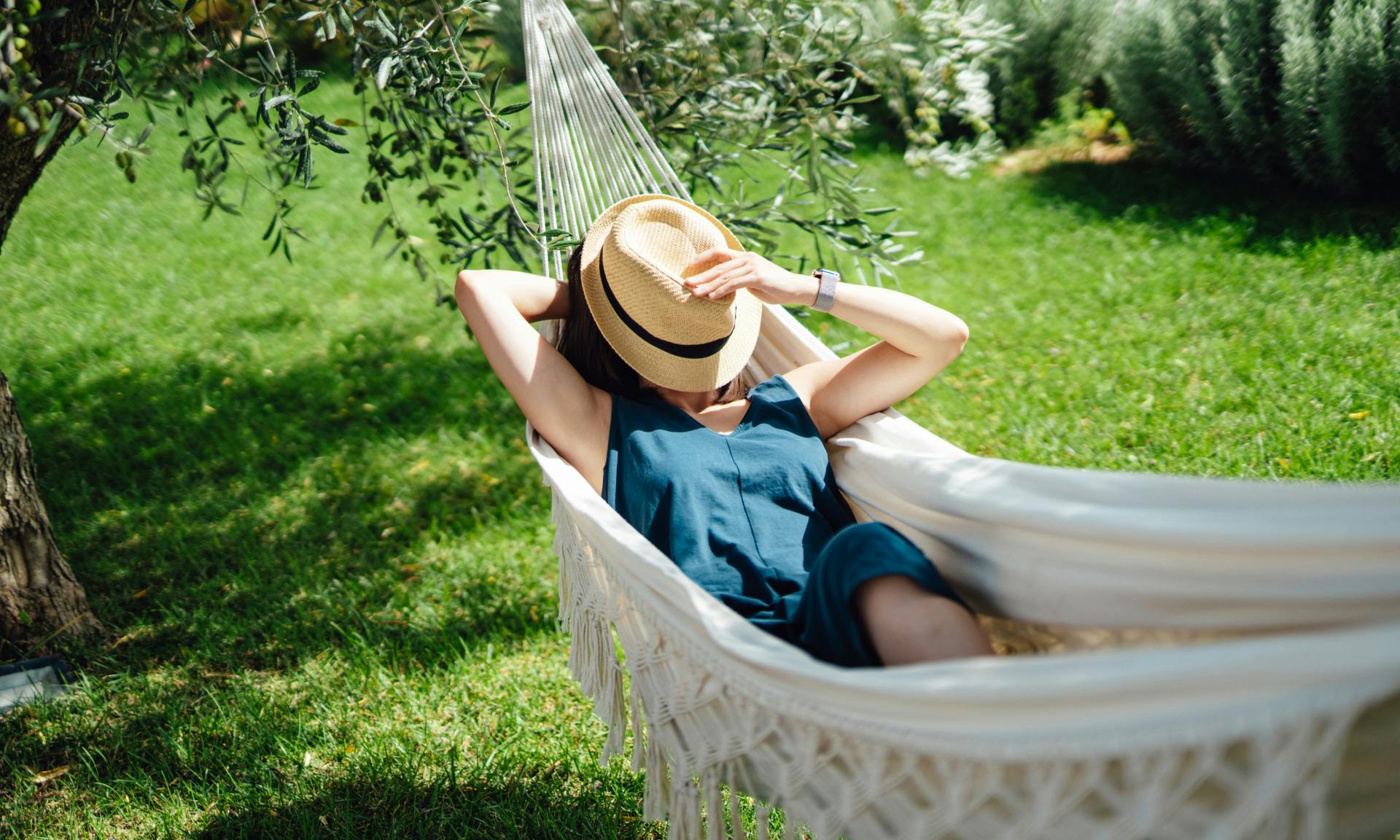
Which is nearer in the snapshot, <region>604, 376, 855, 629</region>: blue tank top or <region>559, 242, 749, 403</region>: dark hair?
<region>604, 376, 855, 629</region>: blue tank top

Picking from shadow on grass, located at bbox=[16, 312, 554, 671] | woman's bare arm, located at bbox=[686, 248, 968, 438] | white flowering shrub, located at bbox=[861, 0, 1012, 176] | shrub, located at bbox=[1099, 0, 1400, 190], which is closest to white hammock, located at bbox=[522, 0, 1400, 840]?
woman's bare arm, located at bbox=[686, 248, 968, 438]

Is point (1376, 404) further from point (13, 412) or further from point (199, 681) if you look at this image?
point (13, 412)

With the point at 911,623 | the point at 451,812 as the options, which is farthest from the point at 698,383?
the point at 451,812

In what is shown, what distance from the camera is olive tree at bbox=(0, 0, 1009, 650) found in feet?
5.96

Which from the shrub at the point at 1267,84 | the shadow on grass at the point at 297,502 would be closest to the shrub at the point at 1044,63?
the shrub at the point at 1267,84

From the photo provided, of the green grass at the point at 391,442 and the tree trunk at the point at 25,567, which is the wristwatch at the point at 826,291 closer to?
the green grass at the point at 391,442

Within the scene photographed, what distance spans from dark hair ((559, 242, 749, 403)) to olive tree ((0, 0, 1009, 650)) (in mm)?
86

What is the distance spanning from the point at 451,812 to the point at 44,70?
180 cm

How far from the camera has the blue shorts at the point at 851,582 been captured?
134cm

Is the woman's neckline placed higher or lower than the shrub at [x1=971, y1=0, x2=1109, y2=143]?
higher

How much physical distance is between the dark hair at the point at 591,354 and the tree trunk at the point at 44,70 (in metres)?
1.04

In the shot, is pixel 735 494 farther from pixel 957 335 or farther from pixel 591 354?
pixel 957 335

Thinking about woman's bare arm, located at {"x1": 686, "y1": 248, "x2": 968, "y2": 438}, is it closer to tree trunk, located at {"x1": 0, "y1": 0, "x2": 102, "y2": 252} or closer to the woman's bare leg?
the woman's bare leg

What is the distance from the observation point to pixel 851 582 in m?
1.35
